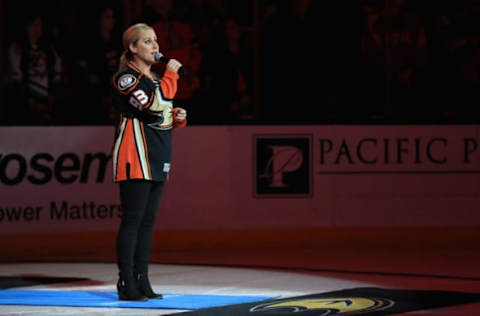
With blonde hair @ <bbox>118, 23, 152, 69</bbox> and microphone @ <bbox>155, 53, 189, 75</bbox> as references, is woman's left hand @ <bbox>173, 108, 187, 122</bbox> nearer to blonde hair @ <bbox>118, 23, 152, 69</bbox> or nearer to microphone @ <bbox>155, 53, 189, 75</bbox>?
microphone @ <bbox>155, 53, 189, 75</bbox>

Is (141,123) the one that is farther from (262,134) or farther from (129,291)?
(262,134)

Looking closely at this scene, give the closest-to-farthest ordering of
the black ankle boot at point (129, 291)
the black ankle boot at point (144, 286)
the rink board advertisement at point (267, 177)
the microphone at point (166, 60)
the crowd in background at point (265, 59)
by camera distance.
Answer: the microphone at point (166, 60) → the black ankle boot at point (129, 291) → the black ankle boot at point (144, 286) → the rink board advertisement at point (267, 177) → the crowd in background at point (265, 59)

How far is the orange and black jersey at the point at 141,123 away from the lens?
640cm

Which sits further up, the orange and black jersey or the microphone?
the microphone

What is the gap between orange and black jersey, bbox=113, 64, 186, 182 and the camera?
6.40m

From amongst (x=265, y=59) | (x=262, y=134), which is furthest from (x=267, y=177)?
(x=265, y=59)

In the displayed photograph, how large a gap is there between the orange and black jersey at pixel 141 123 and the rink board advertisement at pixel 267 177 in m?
3.47

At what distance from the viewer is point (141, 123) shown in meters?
6.48

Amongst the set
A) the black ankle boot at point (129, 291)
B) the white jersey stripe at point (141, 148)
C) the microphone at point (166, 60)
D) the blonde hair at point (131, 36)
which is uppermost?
the blonde hair at point (131, 36)

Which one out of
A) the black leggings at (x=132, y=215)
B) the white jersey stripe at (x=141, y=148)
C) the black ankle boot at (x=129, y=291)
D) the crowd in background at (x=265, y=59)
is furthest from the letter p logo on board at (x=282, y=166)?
the white jersey stripe at (x=141, y=148)

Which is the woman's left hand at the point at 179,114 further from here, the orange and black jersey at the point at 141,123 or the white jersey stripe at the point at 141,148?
the white jersey stripe at the point at 141,148

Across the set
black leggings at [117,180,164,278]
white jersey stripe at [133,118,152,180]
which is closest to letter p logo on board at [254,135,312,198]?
black leggings at [117,180,164,278]

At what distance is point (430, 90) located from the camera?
11.2 m

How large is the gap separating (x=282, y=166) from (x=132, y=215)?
4039 millimetres
